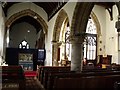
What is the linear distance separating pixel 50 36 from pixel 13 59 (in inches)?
128

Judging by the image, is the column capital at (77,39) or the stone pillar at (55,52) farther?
the stone pillar at (55,52)

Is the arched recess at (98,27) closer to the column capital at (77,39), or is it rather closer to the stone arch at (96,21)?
the stone arch at (96,21)

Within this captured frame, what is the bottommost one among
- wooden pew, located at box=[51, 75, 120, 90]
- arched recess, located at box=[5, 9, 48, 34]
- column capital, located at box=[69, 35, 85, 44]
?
wooden pew, located at box=[51, 75, 120, 90]

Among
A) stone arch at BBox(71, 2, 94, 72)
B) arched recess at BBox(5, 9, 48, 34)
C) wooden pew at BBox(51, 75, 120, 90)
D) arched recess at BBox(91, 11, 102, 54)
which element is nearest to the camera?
wooden pew at BBox(51, 75, 120, 90)

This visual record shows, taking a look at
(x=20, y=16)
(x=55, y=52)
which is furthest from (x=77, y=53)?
(x=20, y=16)

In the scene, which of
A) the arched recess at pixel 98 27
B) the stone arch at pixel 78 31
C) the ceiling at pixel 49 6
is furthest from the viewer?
the arched recess at pixel 98 27

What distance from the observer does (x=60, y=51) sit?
47.7 feet

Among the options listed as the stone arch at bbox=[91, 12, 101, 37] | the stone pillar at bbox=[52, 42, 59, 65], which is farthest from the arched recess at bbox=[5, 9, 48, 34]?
the stone arch at bbox=[91, 12, 101, 37]

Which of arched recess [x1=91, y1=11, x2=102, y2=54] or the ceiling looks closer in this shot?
the ceiling

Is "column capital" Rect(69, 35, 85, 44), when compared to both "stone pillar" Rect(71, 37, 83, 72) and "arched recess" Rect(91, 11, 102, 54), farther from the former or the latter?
"arched recess" Rect(91, 11, 102, 54)

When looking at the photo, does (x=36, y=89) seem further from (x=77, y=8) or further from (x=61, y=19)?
A: (x=61, y=19)

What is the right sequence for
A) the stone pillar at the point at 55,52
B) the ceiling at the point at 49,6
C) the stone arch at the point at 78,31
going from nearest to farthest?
the stone arch at the point at 78,31, the ceiling at the point at 49,6, the stone pillar at the point at 55,52

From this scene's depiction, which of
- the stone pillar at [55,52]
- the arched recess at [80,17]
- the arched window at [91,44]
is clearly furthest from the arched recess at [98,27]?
the arched recess at [80,17]

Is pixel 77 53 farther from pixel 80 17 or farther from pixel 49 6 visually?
pixel 49 6
